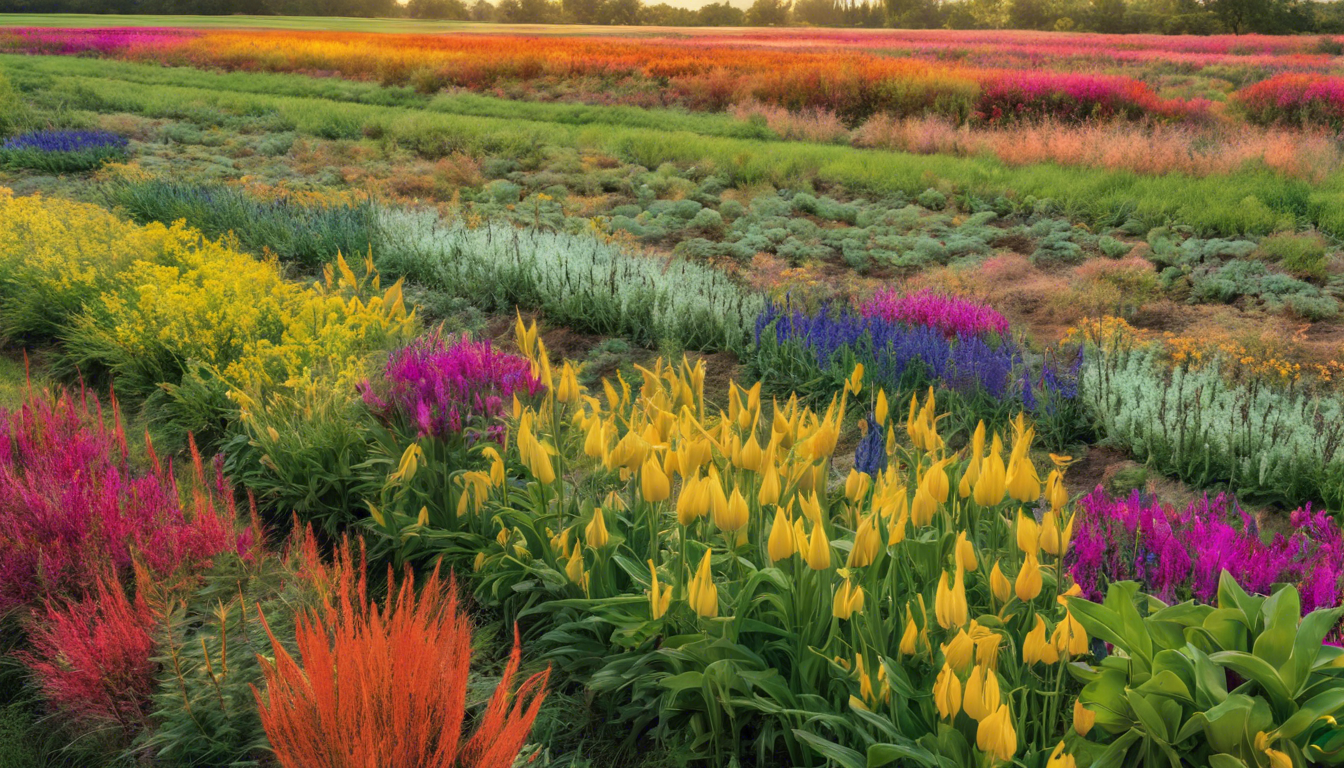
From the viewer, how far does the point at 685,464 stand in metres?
2.23

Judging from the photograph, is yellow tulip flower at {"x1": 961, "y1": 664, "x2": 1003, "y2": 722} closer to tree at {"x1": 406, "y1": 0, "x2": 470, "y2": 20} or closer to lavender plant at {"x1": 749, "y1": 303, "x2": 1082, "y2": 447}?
lavender plant at {"x1": 749, "y1": 303, "x2": 1082, "y2": 447}

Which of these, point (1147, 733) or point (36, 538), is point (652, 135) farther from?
point (1147, 733)

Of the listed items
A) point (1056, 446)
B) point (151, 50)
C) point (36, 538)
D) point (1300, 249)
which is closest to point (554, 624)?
point (36, 538)

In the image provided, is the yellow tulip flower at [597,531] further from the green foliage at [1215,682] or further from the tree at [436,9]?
the tree at [436,9]

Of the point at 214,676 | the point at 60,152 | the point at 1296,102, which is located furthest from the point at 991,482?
the point at 1296,102

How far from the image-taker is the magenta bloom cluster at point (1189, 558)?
2.37 meters

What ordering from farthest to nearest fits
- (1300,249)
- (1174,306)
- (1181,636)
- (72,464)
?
(1300,249), (1174,306), (72,464), (1181,636)

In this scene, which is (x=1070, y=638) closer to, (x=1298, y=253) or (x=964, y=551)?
(x=964, y=551)

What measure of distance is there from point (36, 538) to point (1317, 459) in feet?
16.2

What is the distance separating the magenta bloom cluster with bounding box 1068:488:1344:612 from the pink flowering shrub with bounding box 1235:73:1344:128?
14.9 m

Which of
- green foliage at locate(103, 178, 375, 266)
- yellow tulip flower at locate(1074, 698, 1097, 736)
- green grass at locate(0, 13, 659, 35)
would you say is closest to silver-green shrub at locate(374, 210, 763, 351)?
green foliage at locate(103, 178, 375, 266)

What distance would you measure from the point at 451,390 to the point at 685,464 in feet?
5.48

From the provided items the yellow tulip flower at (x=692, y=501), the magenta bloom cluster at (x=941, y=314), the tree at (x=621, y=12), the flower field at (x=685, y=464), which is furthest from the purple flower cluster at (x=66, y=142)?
the tree at (x=621, y=12)

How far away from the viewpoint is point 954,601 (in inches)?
67.5
